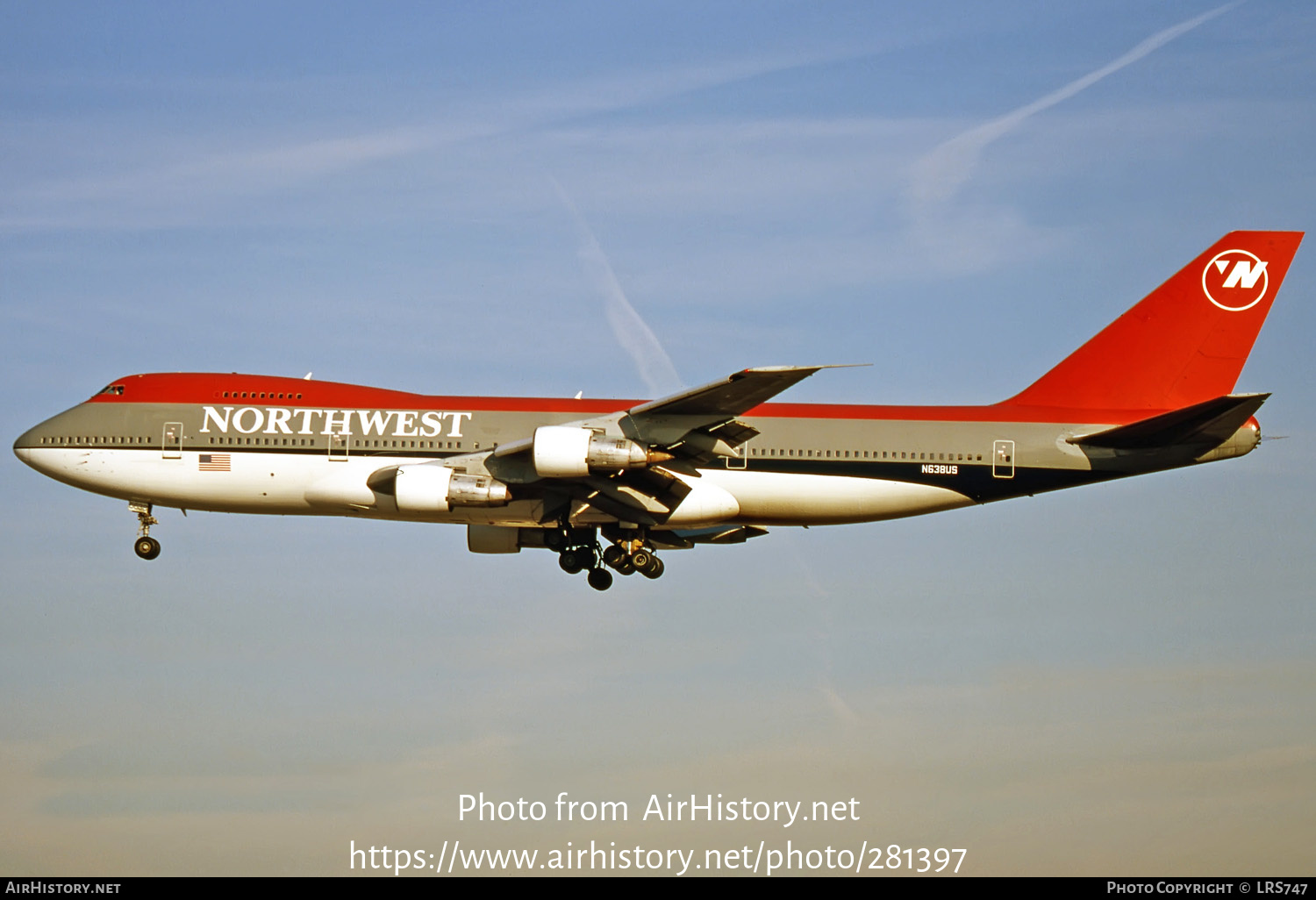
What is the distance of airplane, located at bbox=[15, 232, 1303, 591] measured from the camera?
1457 inches

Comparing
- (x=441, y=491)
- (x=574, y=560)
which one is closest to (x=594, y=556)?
(x=574, y=560)

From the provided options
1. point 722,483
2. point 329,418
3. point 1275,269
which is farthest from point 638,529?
point 1275,269

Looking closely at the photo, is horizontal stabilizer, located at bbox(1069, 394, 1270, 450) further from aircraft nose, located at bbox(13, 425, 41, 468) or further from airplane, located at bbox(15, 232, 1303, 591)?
aircraft nose, located at bbox(13, 425, 41, 468)

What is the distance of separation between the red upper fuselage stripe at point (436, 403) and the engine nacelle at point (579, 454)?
4.11 metres

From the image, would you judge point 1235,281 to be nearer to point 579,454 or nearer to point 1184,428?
point 1184,428

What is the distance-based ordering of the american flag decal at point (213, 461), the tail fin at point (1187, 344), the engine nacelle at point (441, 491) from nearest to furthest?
the engine nacelle at point (441, 491), the american flag decal at point (213, 461), the tail fin at point (1187, 344)

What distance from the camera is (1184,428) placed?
120 ft

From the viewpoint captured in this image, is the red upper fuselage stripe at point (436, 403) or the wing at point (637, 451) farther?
the red upper fuselage stripe at point (436, 403)

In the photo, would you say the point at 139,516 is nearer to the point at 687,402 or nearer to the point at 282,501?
the point at 282,501

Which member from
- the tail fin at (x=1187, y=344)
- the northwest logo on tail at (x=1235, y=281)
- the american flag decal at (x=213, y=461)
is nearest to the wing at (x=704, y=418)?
the tail fin at (x=1187, y=344)

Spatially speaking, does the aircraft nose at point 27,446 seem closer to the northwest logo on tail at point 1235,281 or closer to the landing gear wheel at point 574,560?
A: the landing gear wheel at point 574,560

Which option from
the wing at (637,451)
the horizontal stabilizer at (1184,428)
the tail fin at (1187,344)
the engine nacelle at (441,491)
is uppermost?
the tail fin at (1187,344)

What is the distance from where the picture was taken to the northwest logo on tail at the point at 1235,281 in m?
40.5

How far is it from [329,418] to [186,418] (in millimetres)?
4101
